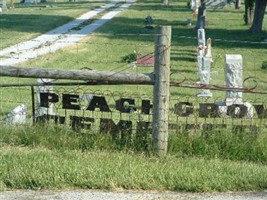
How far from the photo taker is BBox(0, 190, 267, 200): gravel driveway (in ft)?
18.7

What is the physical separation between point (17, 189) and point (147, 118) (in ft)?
7.56

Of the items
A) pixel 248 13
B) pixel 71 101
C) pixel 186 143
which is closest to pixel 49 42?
pixel 248 13

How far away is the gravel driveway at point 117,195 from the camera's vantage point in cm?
570

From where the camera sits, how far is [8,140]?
7398 mm

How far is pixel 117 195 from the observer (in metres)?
5.77

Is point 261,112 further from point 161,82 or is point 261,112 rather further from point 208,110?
point 161,82

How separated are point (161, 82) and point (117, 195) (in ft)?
4.97

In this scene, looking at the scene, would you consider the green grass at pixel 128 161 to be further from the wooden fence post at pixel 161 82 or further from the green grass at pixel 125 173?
the wooden fence post at pixel 161 82

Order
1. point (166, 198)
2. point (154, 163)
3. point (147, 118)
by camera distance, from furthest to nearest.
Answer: point (147, 118) < point (154, 163) < point (166, 198)

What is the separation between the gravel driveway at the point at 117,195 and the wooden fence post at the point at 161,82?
1082 millimetres

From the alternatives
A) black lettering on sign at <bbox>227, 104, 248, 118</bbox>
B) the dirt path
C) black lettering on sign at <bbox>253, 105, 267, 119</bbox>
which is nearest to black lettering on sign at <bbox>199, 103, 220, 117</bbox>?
black lettering on sign at <bbox>227, 104, 248, 118</bbox>

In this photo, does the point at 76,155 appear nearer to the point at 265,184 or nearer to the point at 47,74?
the point at 47,74

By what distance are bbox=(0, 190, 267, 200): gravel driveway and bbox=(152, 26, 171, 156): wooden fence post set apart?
3.55 feet

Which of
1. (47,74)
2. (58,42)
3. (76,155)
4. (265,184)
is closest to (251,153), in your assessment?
(265,184)
